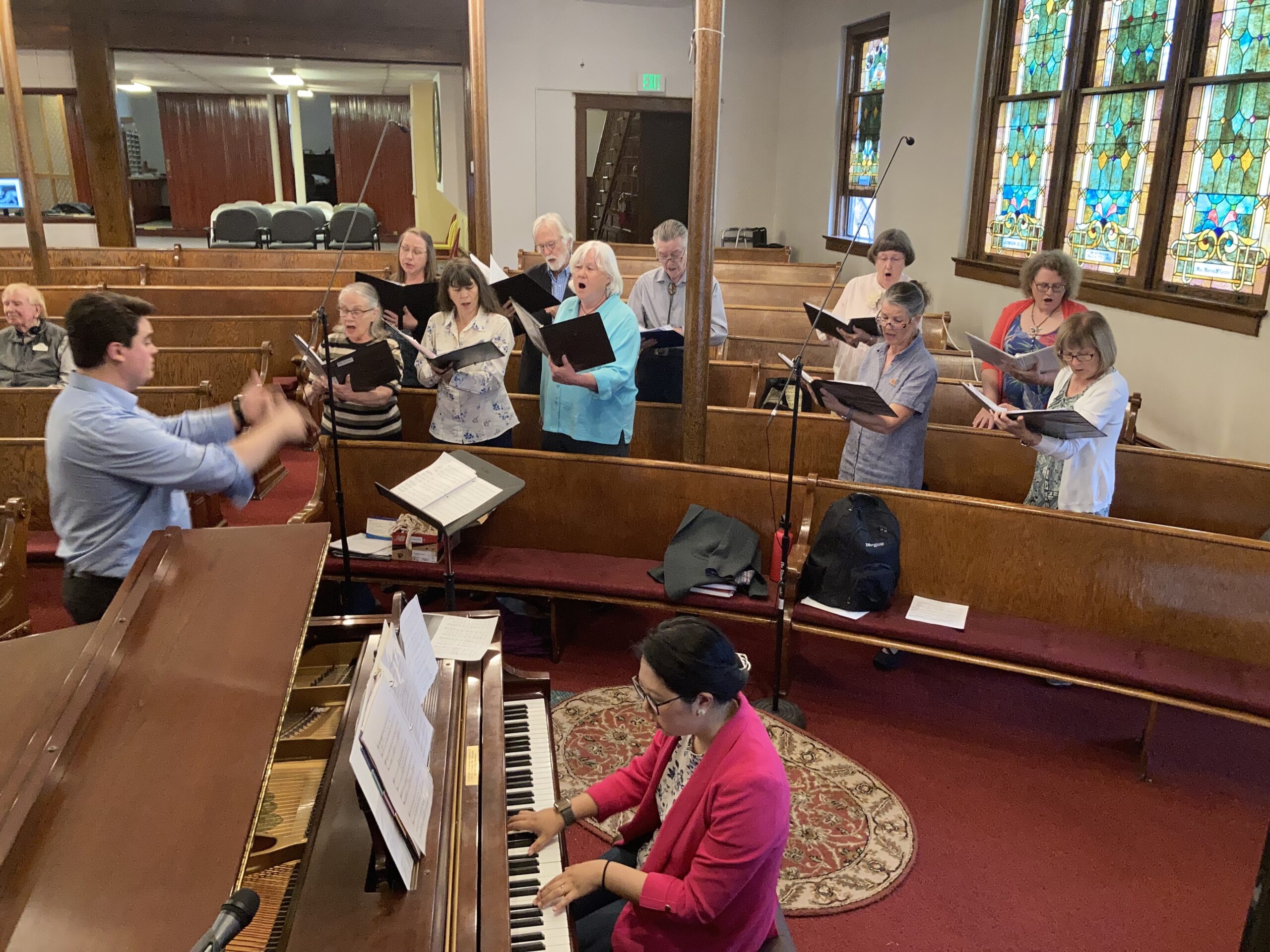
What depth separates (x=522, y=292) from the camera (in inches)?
175

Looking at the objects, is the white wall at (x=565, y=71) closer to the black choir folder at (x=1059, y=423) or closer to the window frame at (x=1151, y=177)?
the window frame at (x=1151, y=177)

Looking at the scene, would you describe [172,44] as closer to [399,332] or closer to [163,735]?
[399,332]

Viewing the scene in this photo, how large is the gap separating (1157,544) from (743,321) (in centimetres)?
407

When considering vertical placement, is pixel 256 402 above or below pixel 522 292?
below

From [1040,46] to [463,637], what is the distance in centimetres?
689

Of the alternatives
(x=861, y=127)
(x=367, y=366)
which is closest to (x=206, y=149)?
(x=861, y=127)

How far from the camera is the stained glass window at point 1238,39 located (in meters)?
5.09

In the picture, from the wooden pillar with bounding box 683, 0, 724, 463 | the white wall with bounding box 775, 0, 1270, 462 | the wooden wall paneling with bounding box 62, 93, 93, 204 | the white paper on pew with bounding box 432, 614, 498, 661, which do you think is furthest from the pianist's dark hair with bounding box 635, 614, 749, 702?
the wooden wall paneling with bounding box 62, 93, 93, 204

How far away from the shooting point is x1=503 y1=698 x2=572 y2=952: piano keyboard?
5.85 feet

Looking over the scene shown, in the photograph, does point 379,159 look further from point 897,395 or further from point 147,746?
point 147,746

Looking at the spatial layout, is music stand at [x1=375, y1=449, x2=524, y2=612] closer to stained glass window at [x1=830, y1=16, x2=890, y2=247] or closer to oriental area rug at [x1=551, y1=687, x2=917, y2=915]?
oriental area rug at [x1=551, y1=687, x2=917, y2=915]

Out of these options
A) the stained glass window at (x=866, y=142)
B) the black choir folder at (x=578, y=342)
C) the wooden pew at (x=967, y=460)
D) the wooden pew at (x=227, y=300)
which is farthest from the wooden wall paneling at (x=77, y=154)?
the black choir folder at (x=578, y=342)

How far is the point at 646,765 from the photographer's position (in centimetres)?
216

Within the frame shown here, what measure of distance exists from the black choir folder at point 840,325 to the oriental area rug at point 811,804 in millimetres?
1584
